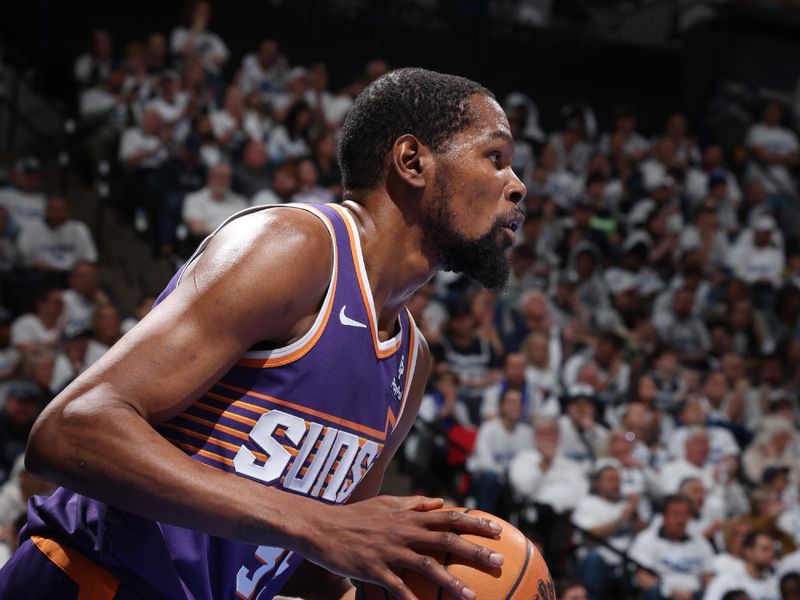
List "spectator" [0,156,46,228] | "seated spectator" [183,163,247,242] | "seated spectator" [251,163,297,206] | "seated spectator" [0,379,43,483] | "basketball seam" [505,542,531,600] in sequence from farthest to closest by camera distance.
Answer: "seated spectator" [251,163,297,206] < "seated spectator" [183,163,247,242] < "spectator" [0,156,46,228] < "seated spectator" [0,379,43,483] < "basketball seam" [505,542,531,600]

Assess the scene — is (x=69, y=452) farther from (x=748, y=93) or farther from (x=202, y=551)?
(x=748, y=93)

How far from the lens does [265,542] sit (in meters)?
2.05

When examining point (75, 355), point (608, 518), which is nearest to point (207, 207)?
point (75, 355)

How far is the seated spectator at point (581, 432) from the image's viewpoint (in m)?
8.38

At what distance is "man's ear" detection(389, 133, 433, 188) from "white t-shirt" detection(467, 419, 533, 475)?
5557 mm

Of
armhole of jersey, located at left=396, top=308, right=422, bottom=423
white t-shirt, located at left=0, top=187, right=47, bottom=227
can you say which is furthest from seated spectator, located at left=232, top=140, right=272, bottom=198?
armhole of jersey, located at left=396, top=308, right=422, bottom=423

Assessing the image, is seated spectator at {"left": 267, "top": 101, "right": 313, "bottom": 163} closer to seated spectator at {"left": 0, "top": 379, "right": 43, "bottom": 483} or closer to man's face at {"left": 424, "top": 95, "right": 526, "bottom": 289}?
seated spectator at {"left": 0, "top": 379, "right": 43, "bottom": 483}

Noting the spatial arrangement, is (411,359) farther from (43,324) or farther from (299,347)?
(43,324)

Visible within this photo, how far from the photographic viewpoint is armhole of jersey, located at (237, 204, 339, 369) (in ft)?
7.55

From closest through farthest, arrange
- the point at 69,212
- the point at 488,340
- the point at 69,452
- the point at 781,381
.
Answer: the point at 69,452
the point at 488,340
the point at 69,212
the point at 781,381

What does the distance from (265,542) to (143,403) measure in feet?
1.16

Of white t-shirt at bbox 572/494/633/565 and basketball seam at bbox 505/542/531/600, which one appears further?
white t-shirt at bbox 572/494/633/565

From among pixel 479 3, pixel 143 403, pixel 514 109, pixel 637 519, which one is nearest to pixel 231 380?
pixel 143 403

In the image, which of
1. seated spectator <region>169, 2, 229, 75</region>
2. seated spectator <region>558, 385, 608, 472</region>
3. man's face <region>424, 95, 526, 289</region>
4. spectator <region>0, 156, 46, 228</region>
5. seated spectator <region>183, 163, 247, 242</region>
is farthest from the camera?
seated spectator <region>169, 2, 229, 75</region>
